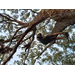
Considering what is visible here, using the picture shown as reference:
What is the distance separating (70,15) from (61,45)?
1494mm

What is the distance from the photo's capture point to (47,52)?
135 inches

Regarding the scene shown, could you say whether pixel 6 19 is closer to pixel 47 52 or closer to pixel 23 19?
pixel 23 19

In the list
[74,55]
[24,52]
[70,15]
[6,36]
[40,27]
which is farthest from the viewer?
[40,27]

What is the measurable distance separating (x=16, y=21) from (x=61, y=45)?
227cm

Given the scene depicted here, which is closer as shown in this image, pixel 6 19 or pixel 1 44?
pixel 1 44

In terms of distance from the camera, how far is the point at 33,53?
3.37m

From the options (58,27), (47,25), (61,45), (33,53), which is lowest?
(33,53)

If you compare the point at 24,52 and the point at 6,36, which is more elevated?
the point at 6,36

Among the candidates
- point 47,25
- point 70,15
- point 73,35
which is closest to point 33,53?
point 47,25

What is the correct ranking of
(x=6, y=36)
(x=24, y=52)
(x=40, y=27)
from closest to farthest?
(x=24, y=52) → (x=6, y=36) → (x=40, y=27)

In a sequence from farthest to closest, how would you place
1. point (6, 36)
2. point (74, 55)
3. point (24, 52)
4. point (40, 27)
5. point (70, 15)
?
point (40, 27), point (6, 36), point (24, 52), point (74, 55), point (70, 15)

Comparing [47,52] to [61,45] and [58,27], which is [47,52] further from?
[58,27]

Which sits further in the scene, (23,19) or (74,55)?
(23,19)

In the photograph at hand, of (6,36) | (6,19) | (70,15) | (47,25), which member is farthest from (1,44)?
(70,15)
